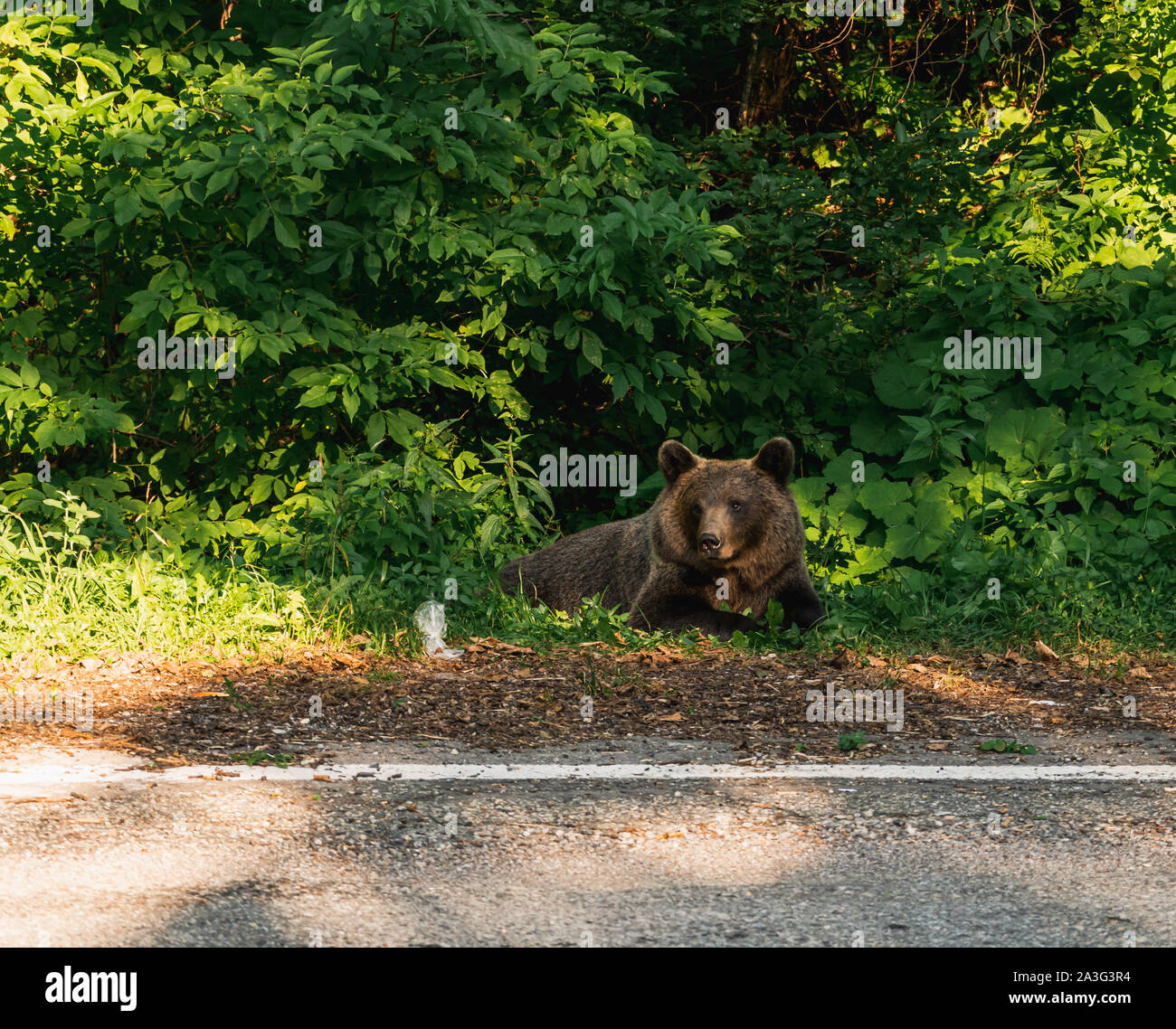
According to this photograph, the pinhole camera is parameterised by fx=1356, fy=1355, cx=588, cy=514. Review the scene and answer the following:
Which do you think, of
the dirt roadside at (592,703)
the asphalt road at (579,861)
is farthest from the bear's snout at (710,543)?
the asphalt road at (579,861)

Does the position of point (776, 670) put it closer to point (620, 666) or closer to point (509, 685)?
point (620, 666)

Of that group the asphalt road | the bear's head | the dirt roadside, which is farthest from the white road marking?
the bear's head

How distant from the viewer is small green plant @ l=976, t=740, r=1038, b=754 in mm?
5395

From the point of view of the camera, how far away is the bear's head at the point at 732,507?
810 cm

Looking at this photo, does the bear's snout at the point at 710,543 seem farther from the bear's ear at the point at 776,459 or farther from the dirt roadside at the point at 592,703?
the dirt roadside at the point at 592,703

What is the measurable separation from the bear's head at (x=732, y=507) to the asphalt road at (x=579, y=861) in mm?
3216

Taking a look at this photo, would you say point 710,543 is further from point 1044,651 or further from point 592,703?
point 592,703

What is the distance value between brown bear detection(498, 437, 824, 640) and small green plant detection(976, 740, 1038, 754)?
245 centimetres

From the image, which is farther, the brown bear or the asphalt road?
the brown bear

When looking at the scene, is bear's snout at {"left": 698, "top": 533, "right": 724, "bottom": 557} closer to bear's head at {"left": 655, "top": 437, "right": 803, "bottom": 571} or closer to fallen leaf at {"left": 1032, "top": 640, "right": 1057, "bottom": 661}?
bear's head at {"left": 655, "top": 437, "right": 803, "bottom": 571}

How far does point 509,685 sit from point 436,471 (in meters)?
2.07

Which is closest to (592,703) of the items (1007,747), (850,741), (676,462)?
(850,741)

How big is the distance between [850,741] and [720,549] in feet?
8.36

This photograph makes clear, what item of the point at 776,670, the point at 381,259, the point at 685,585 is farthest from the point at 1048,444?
the point at 381,259
